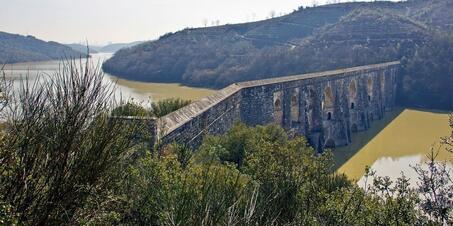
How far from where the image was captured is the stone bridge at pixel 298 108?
44.5 feet

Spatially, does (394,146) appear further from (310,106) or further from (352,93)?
(352,93)

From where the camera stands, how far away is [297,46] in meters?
66.4

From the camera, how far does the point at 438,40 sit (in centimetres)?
5156

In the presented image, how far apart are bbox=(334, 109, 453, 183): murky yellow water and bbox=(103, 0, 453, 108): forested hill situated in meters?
9.45

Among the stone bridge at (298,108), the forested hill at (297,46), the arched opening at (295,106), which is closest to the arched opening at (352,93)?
the stone bridge at (298,108)

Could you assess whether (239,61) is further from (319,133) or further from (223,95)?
(223,95)

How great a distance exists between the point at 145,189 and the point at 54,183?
174cm

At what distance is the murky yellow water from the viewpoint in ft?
73.4

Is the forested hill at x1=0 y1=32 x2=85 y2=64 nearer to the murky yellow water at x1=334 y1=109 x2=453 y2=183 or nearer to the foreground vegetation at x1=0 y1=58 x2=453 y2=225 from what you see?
the murky yellow water at x1=334 y1=109 x2=453 y2=183

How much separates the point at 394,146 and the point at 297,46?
4091 centimetres

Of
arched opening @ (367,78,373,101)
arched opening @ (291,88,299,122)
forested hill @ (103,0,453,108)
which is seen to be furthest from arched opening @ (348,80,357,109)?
forested hill @ (103,0,453,108)

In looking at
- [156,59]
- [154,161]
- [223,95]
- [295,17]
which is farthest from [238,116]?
[295,17]

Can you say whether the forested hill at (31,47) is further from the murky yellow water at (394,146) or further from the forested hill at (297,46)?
the murky yellow water at (394,146)

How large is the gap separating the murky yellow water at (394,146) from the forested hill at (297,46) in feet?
31.0
